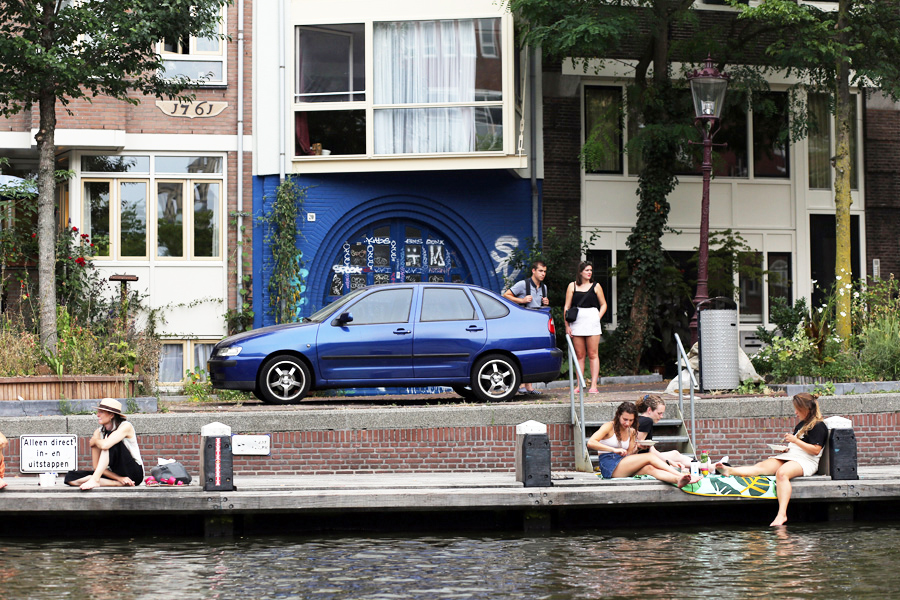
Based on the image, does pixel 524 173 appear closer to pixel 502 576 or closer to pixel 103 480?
pixel 103 480

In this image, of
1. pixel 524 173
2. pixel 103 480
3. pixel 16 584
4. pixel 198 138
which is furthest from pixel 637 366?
pixel 16 584

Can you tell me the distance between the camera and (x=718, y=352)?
1498 cm

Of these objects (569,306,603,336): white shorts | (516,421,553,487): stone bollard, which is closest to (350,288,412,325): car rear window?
(569,306,603,336): white shorts

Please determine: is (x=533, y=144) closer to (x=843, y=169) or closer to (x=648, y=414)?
(x=843, y=169)

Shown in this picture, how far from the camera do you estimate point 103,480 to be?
12.3 metres

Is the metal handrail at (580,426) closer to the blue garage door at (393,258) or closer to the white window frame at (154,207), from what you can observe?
the blue garage door at (393,258)

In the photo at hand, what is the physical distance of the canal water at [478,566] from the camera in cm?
909

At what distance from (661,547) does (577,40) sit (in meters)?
10.4

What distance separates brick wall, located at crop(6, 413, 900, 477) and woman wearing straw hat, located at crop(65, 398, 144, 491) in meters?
1.01

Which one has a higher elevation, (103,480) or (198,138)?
(198,138)

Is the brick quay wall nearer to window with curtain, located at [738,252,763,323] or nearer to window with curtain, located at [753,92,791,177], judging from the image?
window with curtain, located at [738,252,763,323]

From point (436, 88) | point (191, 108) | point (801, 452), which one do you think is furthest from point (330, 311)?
point (191, 108)

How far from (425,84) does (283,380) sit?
8250 millimetres

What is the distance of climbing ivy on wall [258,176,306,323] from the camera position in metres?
21.0
